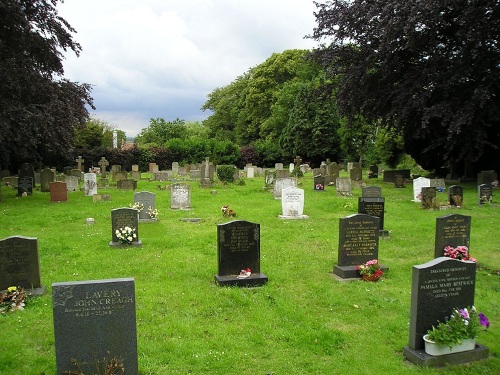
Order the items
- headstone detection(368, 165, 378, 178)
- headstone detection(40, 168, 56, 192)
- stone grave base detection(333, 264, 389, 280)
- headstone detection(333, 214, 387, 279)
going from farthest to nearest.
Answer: headstone detection(368, 165, 378, 178), headstone detection(40, 168, 56, 192), headstone detection(333, 214, 387, 279), stone grave base detection(333, 264, 389, 280)

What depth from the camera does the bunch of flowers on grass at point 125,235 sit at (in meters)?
11.2

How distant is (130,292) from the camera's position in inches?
193

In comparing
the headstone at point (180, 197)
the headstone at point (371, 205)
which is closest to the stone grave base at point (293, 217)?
the headstone at point (371, 205)

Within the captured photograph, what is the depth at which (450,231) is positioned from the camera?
31.6 ft

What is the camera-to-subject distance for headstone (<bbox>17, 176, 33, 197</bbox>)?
21.6 m

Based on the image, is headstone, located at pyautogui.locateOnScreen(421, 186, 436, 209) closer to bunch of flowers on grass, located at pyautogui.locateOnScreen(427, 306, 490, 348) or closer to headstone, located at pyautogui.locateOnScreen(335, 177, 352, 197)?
headstone, located at pyautogui.locateOnScreen(335, 177, 352, 197)

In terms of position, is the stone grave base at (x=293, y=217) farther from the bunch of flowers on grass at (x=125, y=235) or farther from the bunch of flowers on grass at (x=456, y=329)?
the bunch of flowers on grass at (x=456, y=329)

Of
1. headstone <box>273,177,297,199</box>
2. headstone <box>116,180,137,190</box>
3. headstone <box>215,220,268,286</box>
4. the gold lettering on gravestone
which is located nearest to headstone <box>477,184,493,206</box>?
headstone <box>273,177,297,199</box>

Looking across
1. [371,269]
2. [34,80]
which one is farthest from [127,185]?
[371,269]

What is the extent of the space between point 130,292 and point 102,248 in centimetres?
663

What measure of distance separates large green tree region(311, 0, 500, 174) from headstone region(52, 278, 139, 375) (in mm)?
19195

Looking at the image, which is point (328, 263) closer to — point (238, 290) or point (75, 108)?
point (238, 290)

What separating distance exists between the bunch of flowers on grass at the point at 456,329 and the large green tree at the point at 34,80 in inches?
663

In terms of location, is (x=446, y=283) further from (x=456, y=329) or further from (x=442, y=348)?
(x=442, y=348)
